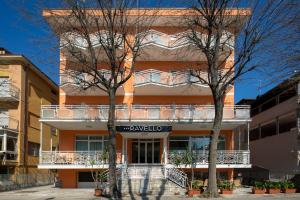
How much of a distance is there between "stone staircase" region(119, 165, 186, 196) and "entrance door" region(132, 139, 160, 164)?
359 centimetres

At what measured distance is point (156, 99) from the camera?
38.6m

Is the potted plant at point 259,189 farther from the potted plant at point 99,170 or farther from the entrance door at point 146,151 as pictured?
the entrance door at point 146,151

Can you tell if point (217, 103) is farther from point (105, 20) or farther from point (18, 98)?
point (18, 98)

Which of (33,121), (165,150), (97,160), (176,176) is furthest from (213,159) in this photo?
(33,121)

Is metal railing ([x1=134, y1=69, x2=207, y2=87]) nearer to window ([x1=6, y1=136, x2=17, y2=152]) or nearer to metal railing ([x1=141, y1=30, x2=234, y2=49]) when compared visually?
metal railing ([x1=141, y1=30, x2=234, y2=49])

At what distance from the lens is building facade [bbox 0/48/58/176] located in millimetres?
39688

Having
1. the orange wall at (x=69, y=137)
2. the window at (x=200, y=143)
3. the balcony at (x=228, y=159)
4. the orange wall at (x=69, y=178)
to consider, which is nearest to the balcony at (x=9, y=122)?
the orange wall at (x=69, y=137)

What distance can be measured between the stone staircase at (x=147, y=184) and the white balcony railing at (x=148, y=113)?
12.8 feet

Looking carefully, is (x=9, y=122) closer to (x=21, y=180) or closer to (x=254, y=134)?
(x=21, y=180)

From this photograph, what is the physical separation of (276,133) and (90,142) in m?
17.1

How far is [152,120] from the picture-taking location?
116 feet

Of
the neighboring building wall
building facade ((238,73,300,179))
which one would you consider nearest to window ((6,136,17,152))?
building facade ((238,73,300,179))

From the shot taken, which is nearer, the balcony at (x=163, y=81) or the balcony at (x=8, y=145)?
the balcony at (x=163, y=81)

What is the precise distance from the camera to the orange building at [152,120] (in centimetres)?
3466
